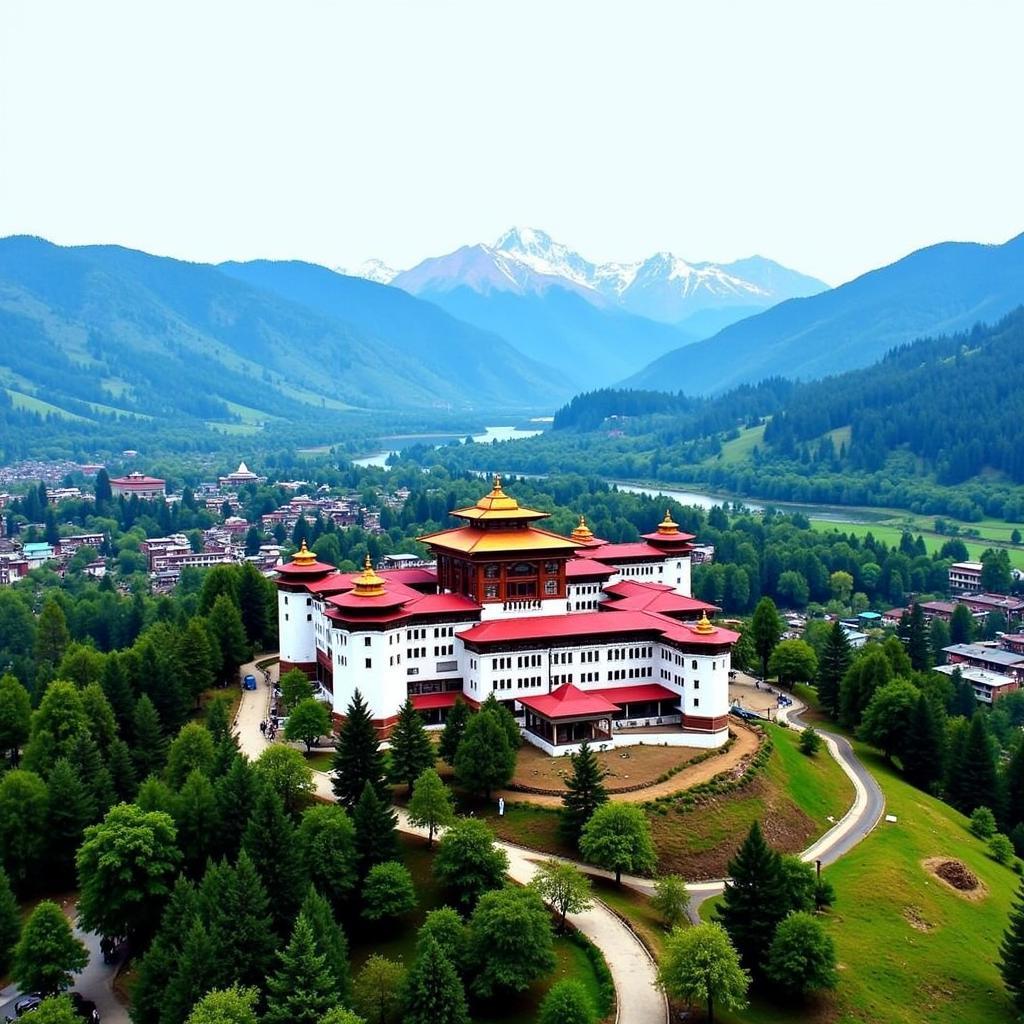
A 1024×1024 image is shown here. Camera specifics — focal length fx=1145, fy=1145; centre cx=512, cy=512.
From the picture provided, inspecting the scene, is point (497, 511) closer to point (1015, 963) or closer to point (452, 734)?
point (452, 734)

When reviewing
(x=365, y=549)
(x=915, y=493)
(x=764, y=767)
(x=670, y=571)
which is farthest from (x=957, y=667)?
(x=915, y=493)

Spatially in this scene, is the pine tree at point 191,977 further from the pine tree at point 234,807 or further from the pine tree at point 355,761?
the pine tree at point 355,761

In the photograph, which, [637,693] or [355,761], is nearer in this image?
[355,761]

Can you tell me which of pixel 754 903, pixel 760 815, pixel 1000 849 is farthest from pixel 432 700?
pixel 1000 849

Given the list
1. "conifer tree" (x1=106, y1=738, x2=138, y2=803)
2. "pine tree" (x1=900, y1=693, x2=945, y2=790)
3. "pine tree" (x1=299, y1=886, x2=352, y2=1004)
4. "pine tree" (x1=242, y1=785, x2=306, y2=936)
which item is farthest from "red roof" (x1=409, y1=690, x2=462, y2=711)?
"pine tree" (x1=900, y1=693, x2=945, y2=790)

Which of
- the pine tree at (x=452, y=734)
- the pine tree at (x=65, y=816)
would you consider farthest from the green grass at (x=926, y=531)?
the pine tree at (x=65, y=816)

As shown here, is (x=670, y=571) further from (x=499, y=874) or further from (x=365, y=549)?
(x=365, y=549)

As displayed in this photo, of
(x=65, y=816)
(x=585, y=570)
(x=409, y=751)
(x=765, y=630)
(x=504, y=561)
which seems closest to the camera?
(x=65, y=816)

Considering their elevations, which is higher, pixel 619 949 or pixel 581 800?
pixel 581 800
